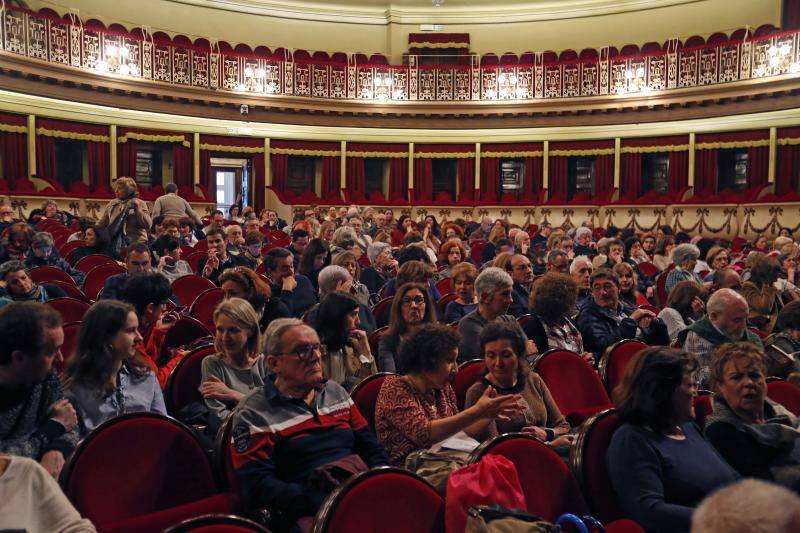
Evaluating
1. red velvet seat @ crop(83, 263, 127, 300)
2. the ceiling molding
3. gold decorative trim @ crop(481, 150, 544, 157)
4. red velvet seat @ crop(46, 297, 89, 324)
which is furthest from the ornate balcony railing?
red velvet seat @ crop(46, 297, 89, 324)

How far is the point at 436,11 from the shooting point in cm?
2020

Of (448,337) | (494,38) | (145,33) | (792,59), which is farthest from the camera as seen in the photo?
(494,38)

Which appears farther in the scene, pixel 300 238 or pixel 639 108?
pixel 639 108

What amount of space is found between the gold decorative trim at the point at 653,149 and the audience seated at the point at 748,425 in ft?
50.7

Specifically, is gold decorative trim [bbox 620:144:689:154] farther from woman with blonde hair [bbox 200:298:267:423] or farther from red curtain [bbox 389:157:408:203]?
woman with blonde hair [bbox 200:298:267:423]

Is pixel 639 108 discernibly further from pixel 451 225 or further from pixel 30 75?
pixel 30 75

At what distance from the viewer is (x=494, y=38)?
20.1 metres

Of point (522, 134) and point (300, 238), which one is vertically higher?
point (522, 134)

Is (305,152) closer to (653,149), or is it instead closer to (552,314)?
(653,149)

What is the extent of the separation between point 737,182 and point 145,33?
13.8 meters

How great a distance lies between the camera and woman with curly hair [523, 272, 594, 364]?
4.48 m

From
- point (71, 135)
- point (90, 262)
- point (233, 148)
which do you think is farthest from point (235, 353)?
point (233, 148)

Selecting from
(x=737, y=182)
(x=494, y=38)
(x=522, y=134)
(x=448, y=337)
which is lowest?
(x=448, y=337)

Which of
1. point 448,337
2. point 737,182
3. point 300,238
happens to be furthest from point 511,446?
point 737,182
